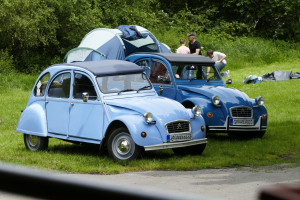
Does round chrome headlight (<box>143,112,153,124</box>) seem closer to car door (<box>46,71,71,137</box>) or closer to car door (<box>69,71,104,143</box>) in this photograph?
car door (<box>69,71,104,143</box>)

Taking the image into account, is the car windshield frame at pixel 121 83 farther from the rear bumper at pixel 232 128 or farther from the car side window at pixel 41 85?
the rear bumper at pixel 232 128

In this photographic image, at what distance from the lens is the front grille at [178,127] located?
9508mm

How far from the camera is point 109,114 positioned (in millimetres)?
9734

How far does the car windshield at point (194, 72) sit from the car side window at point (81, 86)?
2767 mm

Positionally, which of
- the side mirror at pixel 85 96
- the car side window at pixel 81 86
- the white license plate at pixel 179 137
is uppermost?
the car side window at pixel 81 86

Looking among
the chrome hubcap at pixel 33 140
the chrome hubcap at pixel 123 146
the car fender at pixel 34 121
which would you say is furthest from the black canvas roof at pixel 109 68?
the chrome hubcap at pixel 33 140

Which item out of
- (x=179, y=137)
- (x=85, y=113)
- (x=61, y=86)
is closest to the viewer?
(x=179, y=137)

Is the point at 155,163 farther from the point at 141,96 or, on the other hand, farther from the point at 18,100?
Answer: the point at 18,100

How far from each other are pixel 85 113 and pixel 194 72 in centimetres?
377

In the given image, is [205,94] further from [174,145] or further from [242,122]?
[174,145]

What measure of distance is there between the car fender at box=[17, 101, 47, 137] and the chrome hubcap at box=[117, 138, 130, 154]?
Answer: 1.79 m

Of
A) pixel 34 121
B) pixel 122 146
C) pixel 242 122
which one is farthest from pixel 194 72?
pixel 122 146

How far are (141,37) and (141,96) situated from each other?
12778 millimetres

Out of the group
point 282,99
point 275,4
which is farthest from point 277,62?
point 282,99
